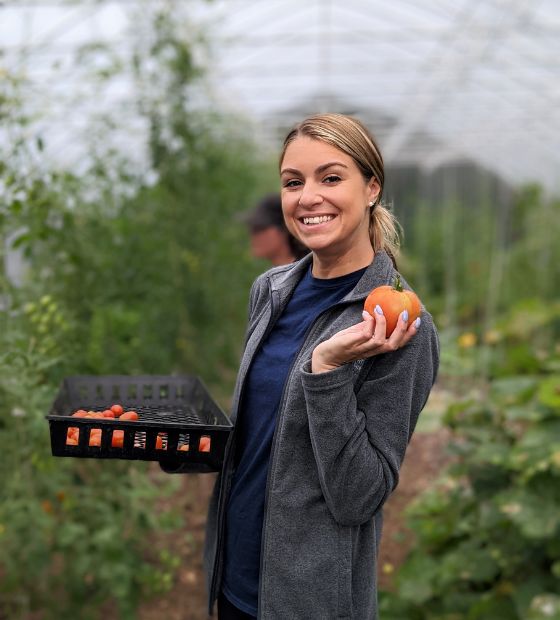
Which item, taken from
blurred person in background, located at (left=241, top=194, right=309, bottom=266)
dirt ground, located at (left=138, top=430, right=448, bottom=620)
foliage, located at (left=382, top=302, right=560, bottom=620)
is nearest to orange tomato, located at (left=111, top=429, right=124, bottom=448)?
foliage, located at (left=382, top=302, right=560, bottom=620)

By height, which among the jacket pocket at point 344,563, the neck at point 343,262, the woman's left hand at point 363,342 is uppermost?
the neck at point 343,262

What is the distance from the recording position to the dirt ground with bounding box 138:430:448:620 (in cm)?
319

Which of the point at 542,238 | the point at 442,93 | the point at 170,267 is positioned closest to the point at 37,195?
the point at 170,267

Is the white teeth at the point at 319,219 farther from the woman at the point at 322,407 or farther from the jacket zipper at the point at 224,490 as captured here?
the jacket zipper at the point at 224,490

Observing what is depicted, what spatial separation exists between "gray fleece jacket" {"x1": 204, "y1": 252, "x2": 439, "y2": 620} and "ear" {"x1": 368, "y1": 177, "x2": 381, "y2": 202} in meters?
0.11

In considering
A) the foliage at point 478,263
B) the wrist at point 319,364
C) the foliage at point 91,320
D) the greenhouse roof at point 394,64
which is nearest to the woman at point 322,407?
the wrist at point 319,364

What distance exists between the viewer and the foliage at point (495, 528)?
2.66 m

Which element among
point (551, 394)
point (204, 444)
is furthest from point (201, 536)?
point (204, 444)

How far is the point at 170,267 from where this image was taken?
158 inches

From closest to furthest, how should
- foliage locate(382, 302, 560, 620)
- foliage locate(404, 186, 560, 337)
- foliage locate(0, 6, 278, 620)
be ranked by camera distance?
1. foliage locate(0, 6, 278, 620)
2. foliage locate(382, 302, 560, 620)
3. foliage locate(404, 186, 560, 337)

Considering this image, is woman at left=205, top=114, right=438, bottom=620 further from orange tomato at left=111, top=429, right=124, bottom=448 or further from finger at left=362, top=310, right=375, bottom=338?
orange tomato at left=111, top=429, right=124, bottom=448

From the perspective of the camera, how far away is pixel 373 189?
1.47 m

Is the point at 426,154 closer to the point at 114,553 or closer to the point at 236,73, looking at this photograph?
the point at 236,73

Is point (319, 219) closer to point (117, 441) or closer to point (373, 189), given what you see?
point (373, 189)
